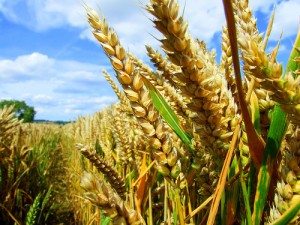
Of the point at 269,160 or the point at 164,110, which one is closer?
the point at 269,160

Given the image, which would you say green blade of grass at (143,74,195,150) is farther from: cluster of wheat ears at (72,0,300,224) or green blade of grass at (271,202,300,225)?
green blade of grass at (271,202,300,225)

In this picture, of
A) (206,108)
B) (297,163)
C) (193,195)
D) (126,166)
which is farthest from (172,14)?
Answer: (126,166)

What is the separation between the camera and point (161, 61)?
3.05ft

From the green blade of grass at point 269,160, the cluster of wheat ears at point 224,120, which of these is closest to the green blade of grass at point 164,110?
the cluster of wheat ears at point 224,120

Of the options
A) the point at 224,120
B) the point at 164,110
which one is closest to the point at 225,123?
the point at 224,120

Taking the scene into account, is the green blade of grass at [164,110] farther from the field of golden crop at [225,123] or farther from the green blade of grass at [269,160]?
the green blade of grass at [269,160]

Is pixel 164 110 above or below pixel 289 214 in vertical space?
above

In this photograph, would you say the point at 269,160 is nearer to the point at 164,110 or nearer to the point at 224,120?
the point at 224,120

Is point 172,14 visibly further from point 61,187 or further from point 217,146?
point 61,187

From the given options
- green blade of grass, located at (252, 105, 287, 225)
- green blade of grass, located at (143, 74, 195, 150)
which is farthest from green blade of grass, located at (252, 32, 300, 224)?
green blade of grass, located at (143, 74, 195, 150)

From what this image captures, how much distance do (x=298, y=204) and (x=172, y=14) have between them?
0.28 m

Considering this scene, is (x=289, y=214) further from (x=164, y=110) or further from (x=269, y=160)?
(x=164, y=110)

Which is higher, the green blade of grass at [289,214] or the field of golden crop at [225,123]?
the field of golden crop at [225,123]

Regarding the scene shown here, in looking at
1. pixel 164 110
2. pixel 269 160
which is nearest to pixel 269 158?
pixel 269 160
